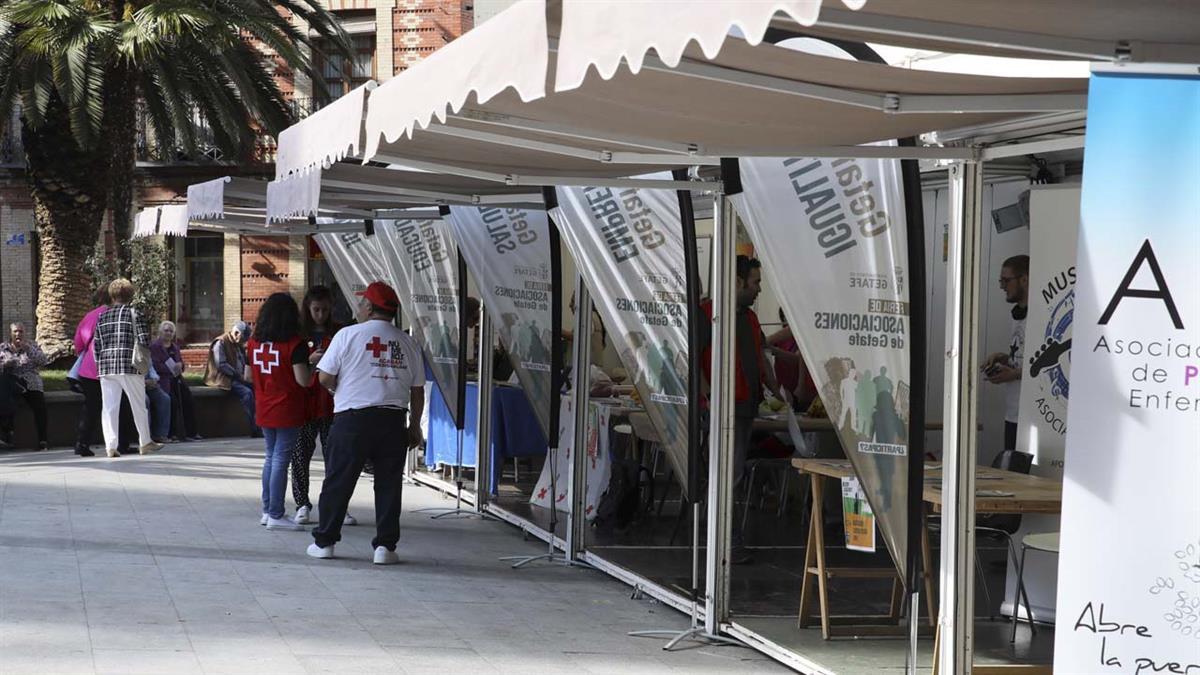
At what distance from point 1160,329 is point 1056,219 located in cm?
468

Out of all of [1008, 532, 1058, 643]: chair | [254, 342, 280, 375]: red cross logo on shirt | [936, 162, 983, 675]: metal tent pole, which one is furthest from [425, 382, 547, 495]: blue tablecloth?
[936, 162, 983, 675]: metal tent pole

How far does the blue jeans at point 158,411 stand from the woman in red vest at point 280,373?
25.8ft

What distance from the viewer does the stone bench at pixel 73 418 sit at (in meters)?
16.8

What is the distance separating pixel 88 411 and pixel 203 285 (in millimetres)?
19563

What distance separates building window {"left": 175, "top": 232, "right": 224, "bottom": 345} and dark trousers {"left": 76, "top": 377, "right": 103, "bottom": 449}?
745 inches

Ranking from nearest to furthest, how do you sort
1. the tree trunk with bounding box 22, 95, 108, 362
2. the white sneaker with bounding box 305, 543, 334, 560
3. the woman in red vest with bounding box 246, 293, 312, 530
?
the white sneaker with bounding box 305, 543, 334, 560 → the woman in red vest with bounding box 246, 293, 312, 530 → the tree trunk with bounding box 22, 95, 108, 362

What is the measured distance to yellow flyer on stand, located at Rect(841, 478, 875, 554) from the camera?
6480 millimetres

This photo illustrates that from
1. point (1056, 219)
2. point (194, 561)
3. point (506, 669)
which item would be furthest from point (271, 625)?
point (1056, 219)

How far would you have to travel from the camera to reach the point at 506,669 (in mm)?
6531

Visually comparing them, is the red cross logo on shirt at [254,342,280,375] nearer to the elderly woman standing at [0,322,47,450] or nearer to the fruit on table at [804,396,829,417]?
the fruit on table at [804,396,829,417]

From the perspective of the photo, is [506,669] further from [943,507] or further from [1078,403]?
[1078,403]

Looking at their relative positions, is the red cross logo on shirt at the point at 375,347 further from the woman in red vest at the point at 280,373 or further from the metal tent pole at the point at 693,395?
→ the metal tent pole at the point at 693,395

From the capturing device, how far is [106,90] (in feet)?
68.8

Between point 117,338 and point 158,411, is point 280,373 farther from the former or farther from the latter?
point 158,411
